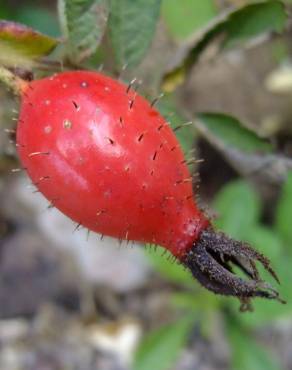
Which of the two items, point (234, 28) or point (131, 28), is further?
point (234, 28)

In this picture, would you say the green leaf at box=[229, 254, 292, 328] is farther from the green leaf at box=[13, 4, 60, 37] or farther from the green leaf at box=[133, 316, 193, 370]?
the green leaf at box=[13, 4, 60, 37]

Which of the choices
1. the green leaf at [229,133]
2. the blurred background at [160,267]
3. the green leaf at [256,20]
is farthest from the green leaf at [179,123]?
the blurred background at [160,267]

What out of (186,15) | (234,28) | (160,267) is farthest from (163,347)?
(234,28)

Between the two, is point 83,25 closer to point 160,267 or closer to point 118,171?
point 118,171

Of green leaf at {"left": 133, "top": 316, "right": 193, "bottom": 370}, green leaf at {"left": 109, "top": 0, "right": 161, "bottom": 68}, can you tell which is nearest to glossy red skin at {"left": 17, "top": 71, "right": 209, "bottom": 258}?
green leaf at {"left": 109, "top": 0, "right": 161, "bottom": 68}

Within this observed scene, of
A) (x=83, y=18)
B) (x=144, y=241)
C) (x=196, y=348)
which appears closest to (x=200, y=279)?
(x=144, y=241)
